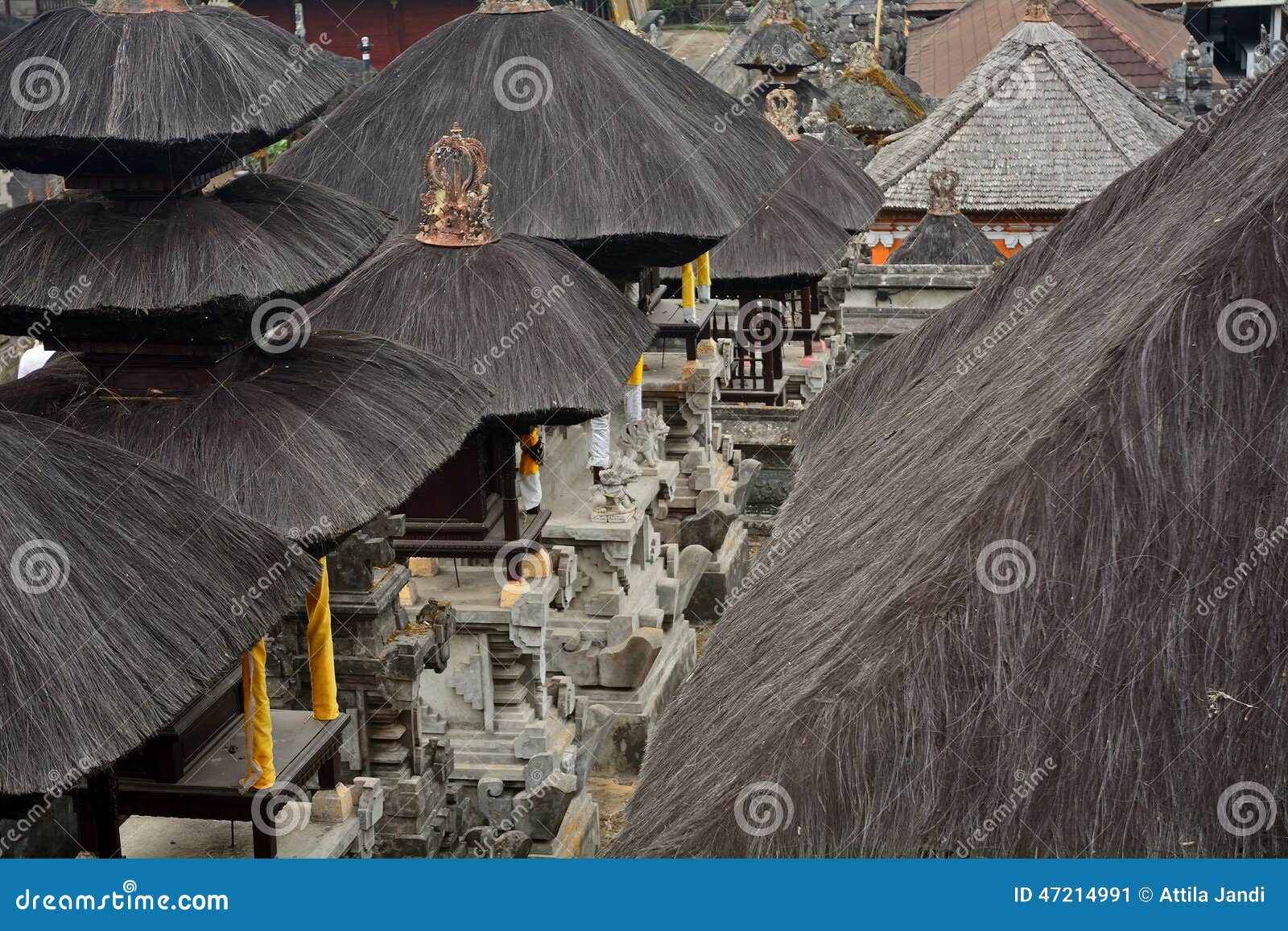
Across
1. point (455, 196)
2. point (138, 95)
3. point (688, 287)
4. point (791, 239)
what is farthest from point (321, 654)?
point (791, 239)

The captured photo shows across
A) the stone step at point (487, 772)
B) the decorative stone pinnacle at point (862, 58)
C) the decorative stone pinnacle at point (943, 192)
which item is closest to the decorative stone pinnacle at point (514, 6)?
the stone step at point (487, 772)

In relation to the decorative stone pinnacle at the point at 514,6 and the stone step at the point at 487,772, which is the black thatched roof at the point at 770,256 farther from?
the stone step at the point at 487,772

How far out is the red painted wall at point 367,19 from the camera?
35688 mm

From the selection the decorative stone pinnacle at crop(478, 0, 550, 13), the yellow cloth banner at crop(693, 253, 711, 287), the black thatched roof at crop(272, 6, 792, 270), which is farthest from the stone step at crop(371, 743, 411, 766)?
the yellow cloth banner at crop(693, 253, 711, 287)

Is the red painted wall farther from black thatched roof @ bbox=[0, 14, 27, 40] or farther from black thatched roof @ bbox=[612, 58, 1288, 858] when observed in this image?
black thatched roof @ bbox=[612, 58, 1288, 858]

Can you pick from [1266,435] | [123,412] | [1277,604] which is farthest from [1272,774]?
A: [123,412]

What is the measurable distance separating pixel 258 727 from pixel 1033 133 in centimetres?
2413

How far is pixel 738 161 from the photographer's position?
17469 mm

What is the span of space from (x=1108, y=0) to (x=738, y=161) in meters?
28.8

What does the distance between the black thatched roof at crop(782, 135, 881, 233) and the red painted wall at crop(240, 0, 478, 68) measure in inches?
556

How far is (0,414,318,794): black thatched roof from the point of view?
21.6 ft

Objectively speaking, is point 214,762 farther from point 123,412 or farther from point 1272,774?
point 1272,774

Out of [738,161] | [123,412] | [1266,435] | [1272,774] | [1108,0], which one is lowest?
[1272,774]

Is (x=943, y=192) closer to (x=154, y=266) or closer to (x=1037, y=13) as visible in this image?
(x=1037, y=13)
